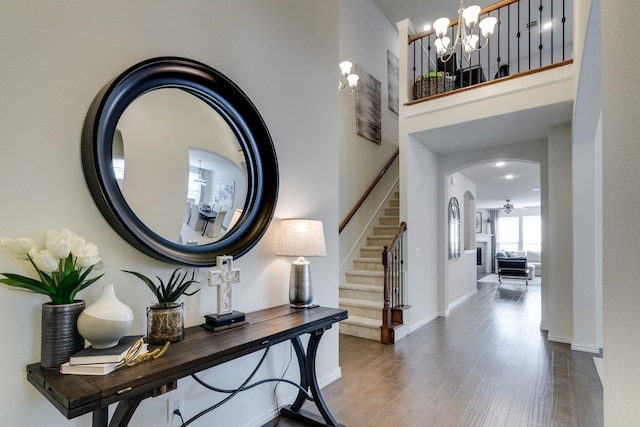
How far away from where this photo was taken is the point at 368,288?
467 centimetres

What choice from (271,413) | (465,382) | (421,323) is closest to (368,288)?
(421,323)

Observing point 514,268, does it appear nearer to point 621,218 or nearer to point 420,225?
point 420,225

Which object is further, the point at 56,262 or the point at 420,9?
the point at 420,9

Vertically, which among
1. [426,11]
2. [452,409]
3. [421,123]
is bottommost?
[452,409]

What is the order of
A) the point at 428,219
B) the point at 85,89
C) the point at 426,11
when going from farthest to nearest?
the point at 426,11 → the point at 428,219 → the point at 85,89

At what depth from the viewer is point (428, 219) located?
16.9 feet

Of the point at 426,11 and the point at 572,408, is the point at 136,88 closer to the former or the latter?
the point at 572,408

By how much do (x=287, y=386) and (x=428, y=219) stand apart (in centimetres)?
352

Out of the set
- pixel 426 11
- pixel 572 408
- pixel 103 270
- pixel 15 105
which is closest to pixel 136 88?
pixel 15 105

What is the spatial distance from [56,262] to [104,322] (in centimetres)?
28

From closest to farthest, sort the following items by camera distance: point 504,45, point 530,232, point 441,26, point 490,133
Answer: point 441,26, point 490,133, point 504,45, point 530,232

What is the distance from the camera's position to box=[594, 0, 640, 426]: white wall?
932mm

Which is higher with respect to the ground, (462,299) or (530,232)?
(530,232)

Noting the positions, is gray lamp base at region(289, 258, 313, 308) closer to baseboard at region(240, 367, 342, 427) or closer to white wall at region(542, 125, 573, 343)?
baseboard at region(240, 367, 342, 427)
